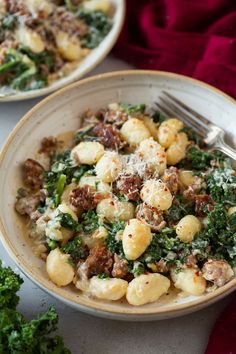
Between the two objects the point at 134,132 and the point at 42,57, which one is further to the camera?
the point at 42,57

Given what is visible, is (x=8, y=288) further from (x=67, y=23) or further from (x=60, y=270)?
(x=67, y=23)

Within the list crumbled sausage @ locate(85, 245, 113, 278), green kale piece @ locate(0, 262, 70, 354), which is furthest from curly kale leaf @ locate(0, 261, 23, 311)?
crumbled sausage @ locate(85, 245, 113, 278)

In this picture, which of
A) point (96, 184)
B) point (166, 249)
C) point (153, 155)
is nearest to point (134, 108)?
point (153, 155)

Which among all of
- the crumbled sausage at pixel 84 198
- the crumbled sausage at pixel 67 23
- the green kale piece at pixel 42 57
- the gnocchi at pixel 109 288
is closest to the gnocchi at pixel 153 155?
the crumbled sausage at pixel 84 198

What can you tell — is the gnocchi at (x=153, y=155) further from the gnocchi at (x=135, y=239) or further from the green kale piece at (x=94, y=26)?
the green kale piece at (x=94, y=26)

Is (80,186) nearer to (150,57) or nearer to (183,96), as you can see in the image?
(183,96)

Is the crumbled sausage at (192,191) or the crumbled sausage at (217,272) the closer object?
the crumbled sausage at (217,272)

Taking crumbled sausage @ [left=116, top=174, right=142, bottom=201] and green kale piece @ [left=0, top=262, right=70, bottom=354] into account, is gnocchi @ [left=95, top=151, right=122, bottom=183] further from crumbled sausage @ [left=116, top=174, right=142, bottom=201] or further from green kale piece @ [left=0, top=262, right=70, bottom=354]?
green kale piece @ [left=0, top=262, right=70, bottom=354]
